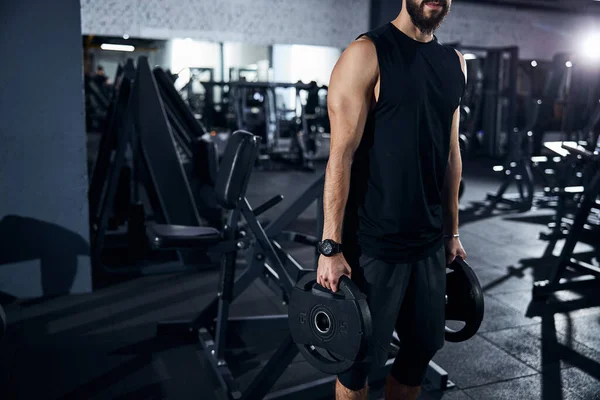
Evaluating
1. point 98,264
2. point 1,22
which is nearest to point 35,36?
point 1,22

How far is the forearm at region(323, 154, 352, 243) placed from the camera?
119 centimetres

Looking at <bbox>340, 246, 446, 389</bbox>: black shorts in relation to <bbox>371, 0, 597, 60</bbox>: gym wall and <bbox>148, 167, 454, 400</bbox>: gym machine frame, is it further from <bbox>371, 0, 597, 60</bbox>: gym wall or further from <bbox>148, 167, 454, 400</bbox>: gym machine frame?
<bbox>371, 0, 597, 60</bbox>: gym wall

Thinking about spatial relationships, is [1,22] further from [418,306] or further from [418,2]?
[418,306]

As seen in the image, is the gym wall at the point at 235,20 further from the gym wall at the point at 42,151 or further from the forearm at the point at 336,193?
the forearm at the point at 336,193

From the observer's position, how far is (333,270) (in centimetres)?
120

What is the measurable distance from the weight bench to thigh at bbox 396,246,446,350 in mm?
432

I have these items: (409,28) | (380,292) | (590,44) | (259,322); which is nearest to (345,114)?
(409,28)

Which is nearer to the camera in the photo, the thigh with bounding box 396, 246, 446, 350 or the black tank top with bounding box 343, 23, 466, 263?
the black tank top with bounding box 343, 23, 466, 263

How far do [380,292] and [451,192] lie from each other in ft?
1.28

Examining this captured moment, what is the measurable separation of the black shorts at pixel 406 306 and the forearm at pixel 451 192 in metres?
0.13

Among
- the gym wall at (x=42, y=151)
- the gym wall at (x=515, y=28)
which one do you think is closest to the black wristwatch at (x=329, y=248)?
the gym wall at (x=42, y=151)

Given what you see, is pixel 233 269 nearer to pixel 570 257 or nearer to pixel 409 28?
pixel 409 28

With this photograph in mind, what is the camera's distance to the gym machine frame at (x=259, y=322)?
1.76 metres

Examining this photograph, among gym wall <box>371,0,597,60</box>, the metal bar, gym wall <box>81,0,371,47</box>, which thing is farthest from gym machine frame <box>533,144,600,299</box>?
gym wall <box>371,0,597,60</box>
